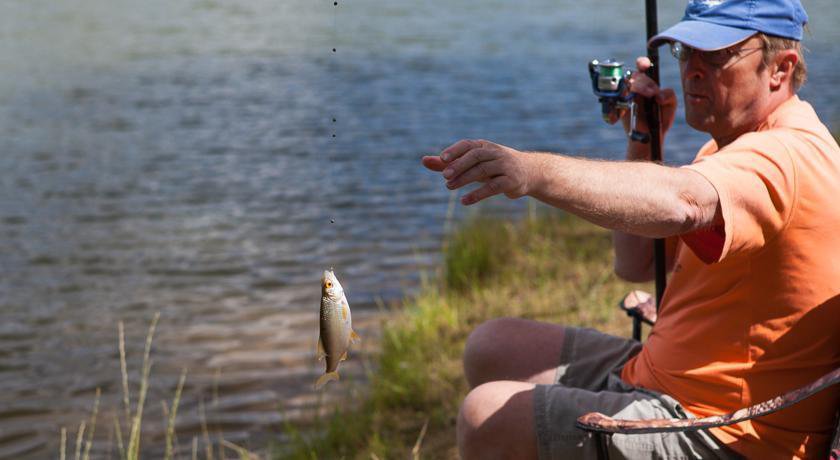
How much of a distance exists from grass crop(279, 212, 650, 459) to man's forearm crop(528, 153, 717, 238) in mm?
1762

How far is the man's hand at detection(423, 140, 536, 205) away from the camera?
1952mm

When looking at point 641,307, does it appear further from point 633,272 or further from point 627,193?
point 627,193

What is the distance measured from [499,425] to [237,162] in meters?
7.59

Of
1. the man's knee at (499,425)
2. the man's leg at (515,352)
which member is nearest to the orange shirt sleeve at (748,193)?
the man's knee at (499,425)

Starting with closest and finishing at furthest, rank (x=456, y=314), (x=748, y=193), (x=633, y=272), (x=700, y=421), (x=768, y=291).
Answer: (x=748, y=193) → (x=700, y=421) → (x=768, y=291) → (x=633, y=272) → (x=456, y=314)

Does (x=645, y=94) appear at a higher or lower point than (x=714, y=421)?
higher

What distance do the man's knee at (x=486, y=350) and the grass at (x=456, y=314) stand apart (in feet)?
2.02

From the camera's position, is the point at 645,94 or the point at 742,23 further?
A: the point at 645,94

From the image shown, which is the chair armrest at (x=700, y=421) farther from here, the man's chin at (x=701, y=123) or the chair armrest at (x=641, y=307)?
the chair armrest at (x=641, y=307)

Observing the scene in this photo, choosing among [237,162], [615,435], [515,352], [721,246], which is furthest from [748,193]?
[237,162]

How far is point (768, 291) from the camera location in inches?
93.4

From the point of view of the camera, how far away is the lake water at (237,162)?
571cm

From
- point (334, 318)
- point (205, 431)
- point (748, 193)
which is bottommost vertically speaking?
point (205, 431)

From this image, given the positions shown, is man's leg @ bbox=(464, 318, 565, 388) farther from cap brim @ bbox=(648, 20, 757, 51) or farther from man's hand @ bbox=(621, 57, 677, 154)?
cap brim @ bbox=(648, 20, 757, 51)
